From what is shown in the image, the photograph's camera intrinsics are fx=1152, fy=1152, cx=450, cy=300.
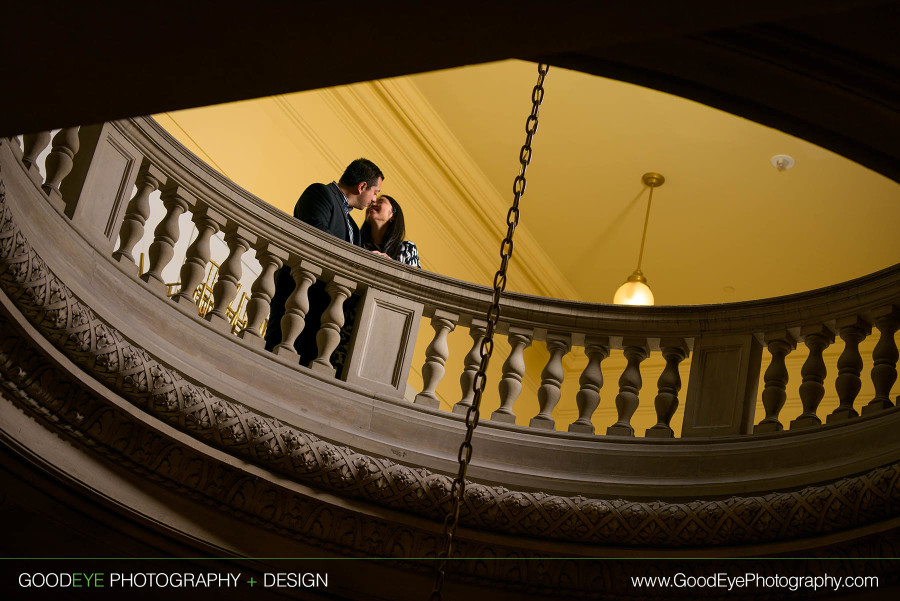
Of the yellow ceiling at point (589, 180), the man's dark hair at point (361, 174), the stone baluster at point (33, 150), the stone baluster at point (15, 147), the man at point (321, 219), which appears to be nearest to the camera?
→ the stone baluster at point (15, 147)

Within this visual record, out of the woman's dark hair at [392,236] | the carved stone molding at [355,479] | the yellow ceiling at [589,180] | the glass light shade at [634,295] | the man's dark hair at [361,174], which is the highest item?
the yellow ceiling at [589,180]

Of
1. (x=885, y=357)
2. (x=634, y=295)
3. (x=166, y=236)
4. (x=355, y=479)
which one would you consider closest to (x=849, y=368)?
(x=885, y=357)

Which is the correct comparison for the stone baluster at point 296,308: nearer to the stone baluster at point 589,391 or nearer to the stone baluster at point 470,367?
the stone baluster at point 470,367

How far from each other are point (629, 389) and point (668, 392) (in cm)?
23

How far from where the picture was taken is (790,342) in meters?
6.29

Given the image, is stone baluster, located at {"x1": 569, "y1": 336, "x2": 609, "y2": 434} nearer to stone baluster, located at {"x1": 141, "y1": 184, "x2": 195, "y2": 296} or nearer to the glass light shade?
stone baluster, located at {"x1": 141, "y1": 184, "x2": 195, "y2": 296}

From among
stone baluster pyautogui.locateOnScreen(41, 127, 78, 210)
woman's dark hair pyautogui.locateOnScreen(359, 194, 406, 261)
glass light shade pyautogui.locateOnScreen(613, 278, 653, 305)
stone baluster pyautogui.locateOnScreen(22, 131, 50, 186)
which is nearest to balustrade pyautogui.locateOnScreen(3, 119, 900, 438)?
stone baluster pyautogui.locateOnScreen(41, 127, 78, 210)

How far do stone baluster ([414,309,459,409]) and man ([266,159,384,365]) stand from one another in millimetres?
553

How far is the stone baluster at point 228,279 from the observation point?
6.01 metres

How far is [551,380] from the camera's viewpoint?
6672 mm

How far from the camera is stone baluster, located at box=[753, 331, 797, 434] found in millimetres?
6036

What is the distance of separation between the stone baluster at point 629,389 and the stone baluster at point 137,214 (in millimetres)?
2686

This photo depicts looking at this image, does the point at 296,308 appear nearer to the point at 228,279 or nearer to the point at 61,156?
the point at 228,279

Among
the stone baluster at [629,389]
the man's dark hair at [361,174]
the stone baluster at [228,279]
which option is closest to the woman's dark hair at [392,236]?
the man's dark hair at [361,174]
